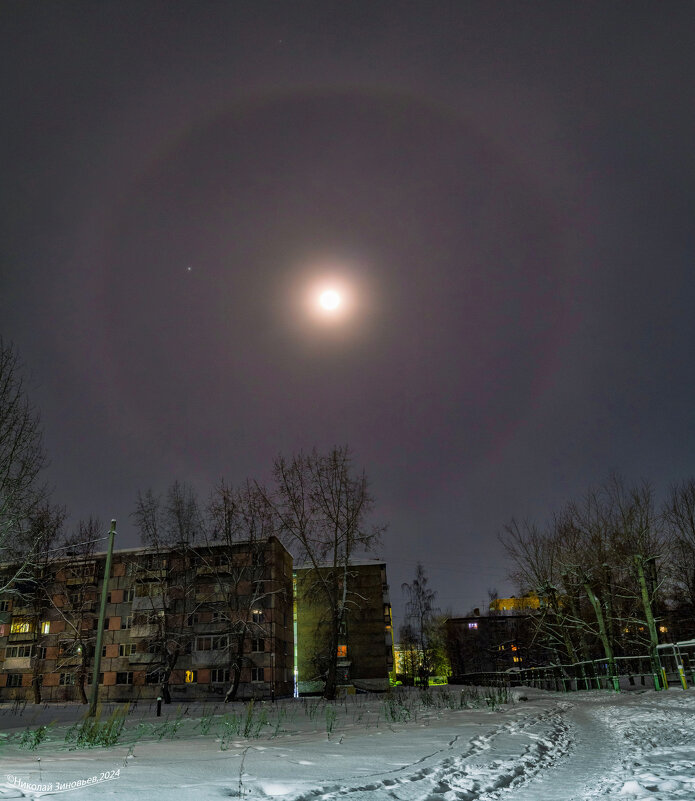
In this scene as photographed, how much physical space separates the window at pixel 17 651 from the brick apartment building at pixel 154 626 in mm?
94

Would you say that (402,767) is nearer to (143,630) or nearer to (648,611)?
(648,611)

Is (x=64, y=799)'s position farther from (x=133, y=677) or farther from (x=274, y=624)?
(x=133, y=677)

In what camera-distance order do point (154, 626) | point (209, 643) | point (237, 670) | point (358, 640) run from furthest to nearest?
point (358, 640)
point (209, 643)
point (154, 626)
point (237, 670)

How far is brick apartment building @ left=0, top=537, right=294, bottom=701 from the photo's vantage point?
45219 millimetres

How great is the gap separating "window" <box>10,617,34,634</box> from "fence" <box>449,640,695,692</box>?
4183cm

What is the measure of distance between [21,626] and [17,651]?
2.56 meters

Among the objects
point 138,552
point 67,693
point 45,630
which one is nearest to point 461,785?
point 138,552

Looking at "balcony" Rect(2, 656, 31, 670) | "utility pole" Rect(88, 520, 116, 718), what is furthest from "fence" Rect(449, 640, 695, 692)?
"balcony" Rect(2, 656, 31, 670)

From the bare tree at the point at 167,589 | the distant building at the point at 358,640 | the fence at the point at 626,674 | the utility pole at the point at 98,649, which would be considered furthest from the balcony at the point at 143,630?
the utility pole at the point at 98,649

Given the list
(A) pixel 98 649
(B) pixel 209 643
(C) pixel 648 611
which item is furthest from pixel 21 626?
(C) pixel 648 611

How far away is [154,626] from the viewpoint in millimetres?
48156

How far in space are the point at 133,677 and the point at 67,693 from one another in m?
6.19

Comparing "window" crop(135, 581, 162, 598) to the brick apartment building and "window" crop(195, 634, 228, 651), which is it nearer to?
the brick apartment building

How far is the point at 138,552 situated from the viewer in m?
54.9
